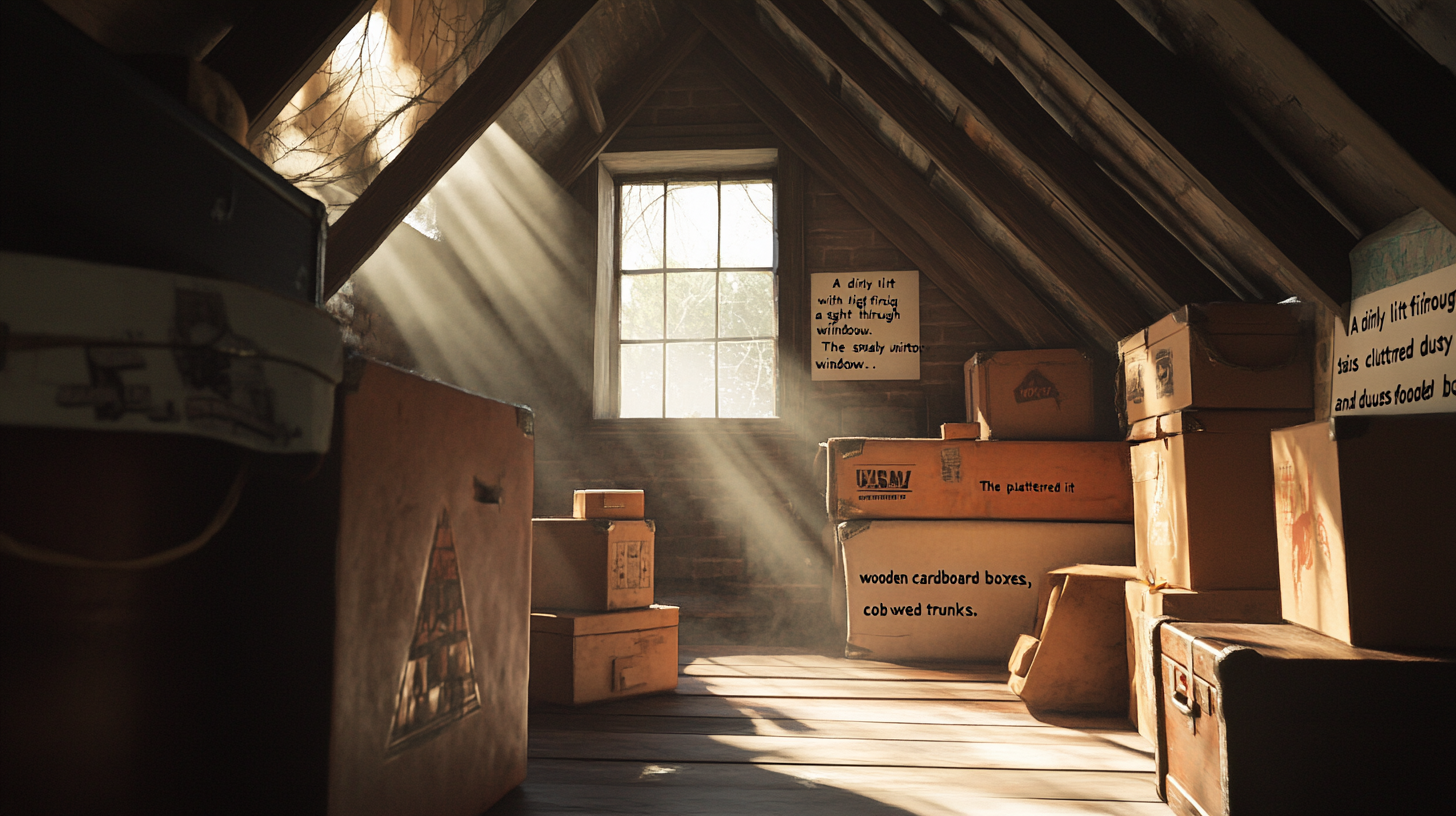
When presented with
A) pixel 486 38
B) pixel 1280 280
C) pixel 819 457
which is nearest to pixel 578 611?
pixel 819 457

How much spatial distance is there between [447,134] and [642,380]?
204cm

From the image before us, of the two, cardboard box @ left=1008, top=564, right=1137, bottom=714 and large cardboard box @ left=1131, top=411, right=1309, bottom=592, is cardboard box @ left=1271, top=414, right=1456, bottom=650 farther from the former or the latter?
cardboard box @ left=1008, top=564, right=1137, bottom=714

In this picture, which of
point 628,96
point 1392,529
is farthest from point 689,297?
point 1392,529

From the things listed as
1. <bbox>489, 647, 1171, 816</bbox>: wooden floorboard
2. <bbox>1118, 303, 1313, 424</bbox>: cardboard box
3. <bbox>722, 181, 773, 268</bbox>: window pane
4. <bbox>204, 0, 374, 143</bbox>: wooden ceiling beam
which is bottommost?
<bbox>489, 647, 1171, 816</bbox>: wooden floorboard

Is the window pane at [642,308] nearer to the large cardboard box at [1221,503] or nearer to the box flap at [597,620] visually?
the box flap at [597,620]

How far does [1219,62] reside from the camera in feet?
5.76

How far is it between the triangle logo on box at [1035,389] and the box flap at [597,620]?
1.86 meters

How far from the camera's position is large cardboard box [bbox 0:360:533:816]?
88 centimetres

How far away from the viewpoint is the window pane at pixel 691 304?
444cm

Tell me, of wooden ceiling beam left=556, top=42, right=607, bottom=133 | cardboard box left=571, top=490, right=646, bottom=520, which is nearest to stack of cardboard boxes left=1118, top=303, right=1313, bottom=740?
cardboard box left=571, top=490, right=646, bottom=520

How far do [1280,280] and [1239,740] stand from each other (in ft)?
4.53

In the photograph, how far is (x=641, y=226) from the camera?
4.57 meters

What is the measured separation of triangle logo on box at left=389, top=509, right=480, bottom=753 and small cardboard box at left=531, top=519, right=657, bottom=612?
1087mm

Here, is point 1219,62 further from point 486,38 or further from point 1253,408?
point 486,38
